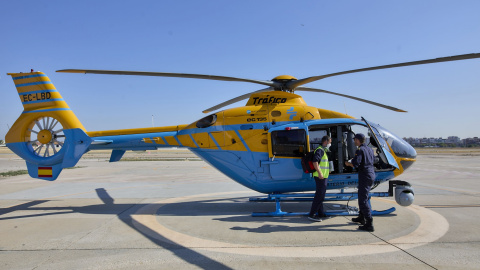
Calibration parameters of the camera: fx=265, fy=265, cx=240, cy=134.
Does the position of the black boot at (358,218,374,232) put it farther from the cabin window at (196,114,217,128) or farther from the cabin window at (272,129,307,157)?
Answer: the cabin window at (196,114,217,128)

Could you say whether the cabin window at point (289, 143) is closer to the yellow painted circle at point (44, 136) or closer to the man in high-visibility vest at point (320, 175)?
the man in high-visibility vest at point (320, 175)

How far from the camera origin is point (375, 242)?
15.1 ft

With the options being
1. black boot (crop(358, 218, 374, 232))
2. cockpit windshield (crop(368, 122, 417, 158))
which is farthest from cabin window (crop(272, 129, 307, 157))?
black boot (crop(358, 218, 374, 232))

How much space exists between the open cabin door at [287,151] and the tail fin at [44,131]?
5.48 m

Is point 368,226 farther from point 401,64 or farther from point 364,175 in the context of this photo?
point 401,64

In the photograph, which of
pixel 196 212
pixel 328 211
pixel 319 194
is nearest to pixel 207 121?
pixel 196 212

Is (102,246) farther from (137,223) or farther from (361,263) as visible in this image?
(361,263)

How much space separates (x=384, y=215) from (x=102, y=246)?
610 centimetres

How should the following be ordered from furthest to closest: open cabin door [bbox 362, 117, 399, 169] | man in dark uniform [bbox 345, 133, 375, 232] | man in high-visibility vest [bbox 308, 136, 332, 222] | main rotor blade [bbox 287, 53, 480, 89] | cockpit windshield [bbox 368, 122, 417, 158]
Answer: cockpit windshield [bbox 368, 122, 417, 158]
open cabin door [bbox 362, 117, 399, 169]
man in high-visibility vest [bbox 308, 136, 332, 222]
man in dark uniform [bbox 345, 133, 375, 232]
main rotor blade [bbox 287, 53, 480, 89]

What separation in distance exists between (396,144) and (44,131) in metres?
9.87

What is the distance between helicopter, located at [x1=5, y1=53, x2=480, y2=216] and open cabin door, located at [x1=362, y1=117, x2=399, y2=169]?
0.02 metres

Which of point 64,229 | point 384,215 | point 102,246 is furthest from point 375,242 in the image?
point 64,229

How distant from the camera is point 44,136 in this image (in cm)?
785

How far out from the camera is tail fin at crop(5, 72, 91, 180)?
7789mm
